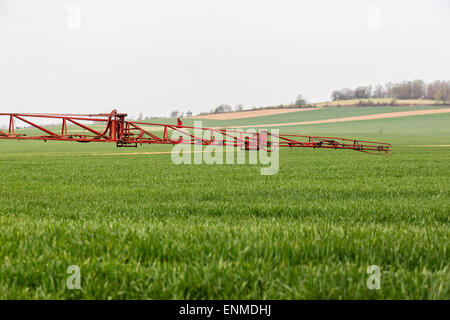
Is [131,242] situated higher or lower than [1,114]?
lower

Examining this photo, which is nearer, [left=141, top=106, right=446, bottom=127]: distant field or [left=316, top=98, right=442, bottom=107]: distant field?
[left=141, top=106, right=446, bottom=127]: distant field

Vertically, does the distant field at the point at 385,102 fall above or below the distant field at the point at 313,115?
above

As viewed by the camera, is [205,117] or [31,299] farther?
[205,117]

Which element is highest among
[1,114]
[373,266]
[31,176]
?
[1,114]

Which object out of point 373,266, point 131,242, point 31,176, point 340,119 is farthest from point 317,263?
point 340,119

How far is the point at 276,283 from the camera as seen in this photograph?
300 centimetres

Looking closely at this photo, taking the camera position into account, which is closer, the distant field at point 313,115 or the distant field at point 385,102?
the distant field at point 313,115

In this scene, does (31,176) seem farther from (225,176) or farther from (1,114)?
(225,176)

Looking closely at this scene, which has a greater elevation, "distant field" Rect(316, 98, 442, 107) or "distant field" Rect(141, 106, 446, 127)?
"distant field" Rect(316, 98, 442, 107)

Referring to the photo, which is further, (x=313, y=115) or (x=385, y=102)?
(x=385, y=102)

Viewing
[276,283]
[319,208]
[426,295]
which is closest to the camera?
[426,295]

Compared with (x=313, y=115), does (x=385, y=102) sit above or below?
above
